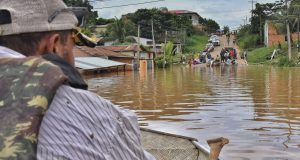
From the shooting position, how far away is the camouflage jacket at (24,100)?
114cm

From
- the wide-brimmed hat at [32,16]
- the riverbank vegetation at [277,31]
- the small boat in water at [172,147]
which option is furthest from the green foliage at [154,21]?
the wide-brimmed hat at [32,16]

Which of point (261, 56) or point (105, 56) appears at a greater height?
point (105, 56)

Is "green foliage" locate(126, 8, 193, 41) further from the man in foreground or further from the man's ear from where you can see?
the man in foreground

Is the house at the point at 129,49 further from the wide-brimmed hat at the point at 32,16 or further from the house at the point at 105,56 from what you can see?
the wide-brimmed hat at the point at 32,16

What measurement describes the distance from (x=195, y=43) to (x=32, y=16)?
7751 cm

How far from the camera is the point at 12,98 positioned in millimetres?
1192

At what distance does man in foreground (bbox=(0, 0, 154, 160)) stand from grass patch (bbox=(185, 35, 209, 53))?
69278 mm

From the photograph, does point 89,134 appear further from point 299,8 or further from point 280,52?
point 280,52

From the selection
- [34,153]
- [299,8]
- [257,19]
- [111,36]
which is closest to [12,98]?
[34,153]

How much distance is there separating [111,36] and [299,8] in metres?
24.1

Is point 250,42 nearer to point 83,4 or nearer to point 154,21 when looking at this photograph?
point 154,21

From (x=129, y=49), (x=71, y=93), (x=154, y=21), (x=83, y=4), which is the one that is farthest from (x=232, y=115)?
(x=154, y=21)

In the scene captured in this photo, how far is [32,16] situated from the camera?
1.44 metres

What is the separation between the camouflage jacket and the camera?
3.75 feet
